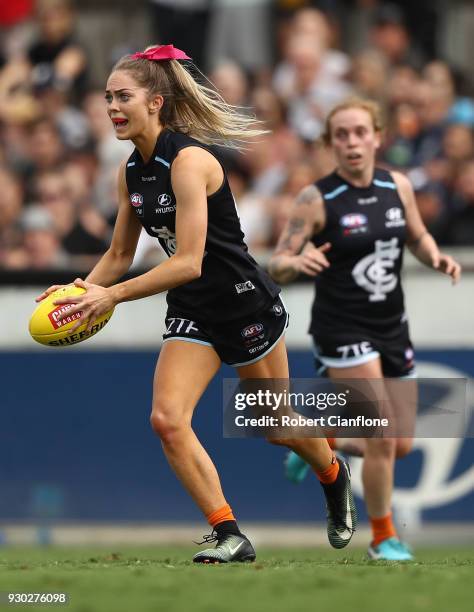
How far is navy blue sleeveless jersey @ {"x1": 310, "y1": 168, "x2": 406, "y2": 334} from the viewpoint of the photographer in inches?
310

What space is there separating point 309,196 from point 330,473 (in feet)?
6.07

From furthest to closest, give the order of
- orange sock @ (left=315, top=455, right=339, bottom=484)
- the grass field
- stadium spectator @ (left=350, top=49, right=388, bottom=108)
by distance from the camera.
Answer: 1. stadium spectator @ (left=350, top=49, right=388, bottom=108)
2. orange sock @ (left=315, top=455, right=339, bottom=484)
3. the grass field

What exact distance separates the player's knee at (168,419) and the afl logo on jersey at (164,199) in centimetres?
90

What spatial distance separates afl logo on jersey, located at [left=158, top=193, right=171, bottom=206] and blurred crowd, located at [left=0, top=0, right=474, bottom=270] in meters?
4.26

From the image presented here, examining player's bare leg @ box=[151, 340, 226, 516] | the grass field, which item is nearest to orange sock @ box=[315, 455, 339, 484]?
the grass field

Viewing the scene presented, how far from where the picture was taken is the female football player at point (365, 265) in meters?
7.84

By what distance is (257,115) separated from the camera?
11.9 metres

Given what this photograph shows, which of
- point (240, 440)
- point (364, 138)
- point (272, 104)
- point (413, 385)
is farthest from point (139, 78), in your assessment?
point (272, 104)

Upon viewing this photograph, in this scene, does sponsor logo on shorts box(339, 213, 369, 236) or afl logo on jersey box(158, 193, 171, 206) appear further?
sponsor logo on shorts box(339, 213, 369, 236)

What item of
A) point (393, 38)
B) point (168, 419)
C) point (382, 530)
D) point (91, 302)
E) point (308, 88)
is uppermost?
point (393, 38)

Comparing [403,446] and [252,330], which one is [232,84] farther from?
[252,330]

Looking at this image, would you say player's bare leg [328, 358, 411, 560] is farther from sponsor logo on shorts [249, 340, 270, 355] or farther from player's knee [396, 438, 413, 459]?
sponsor logo on shorts [249, 340, 270, 355]

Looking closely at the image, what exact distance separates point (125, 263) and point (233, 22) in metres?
6.83

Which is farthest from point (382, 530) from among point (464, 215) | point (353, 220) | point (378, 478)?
point (464, 215)
